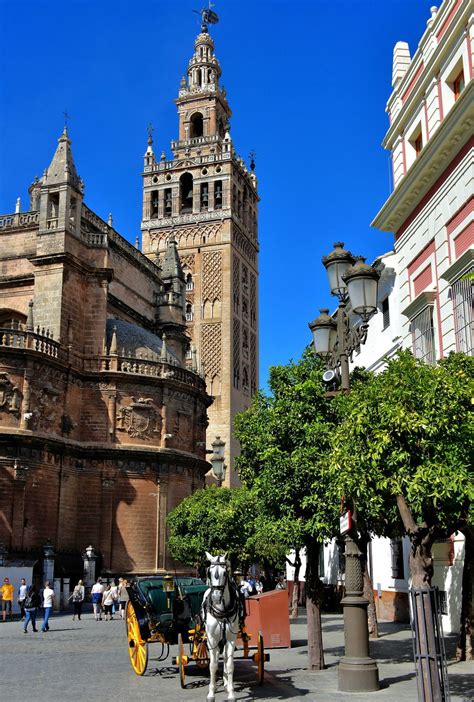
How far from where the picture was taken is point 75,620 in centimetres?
2452

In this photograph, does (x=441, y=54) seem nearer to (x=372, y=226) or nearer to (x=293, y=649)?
(x=372, y=226)

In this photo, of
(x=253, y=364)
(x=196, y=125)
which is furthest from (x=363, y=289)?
(x=196, y=125)

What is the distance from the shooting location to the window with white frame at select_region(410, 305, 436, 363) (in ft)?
54.8

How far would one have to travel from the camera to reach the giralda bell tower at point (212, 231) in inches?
2357

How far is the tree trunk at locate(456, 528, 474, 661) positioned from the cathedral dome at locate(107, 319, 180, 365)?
2365cm

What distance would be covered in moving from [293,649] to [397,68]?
47.4 feet

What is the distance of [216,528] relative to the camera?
26.5m

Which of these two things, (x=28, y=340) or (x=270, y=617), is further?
(x=28, y=340)

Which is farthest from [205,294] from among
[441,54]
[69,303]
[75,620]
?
[441,54]

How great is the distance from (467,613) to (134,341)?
26378mm

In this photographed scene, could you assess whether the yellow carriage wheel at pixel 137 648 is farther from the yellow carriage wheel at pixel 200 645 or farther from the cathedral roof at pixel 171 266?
the cathedral roof at pixel 171 266

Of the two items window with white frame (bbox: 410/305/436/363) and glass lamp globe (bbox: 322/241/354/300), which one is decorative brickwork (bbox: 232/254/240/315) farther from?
glass lamp globe (bbox: 322/241/354/300)

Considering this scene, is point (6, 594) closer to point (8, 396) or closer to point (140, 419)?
point (8, 396)

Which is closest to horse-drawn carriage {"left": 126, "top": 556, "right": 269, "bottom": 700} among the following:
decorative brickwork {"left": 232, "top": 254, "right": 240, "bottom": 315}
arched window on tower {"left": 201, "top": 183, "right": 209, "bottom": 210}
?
decorative brickwork {"left": 232, "top": 254, "right": 240, "bottom": 315}
